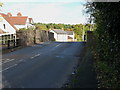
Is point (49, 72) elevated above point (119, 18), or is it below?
below

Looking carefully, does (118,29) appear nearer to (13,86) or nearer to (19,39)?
(13,86)

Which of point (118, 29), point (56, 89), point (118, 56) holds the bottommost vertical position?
point (56, 89)

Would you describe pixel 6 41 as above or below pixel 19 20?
below

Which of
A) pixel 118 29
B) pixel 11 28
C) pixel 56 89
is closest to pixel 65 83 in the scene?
Result: pixel 56 89

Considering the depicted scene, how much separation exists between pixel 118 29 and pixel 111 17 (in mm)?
313

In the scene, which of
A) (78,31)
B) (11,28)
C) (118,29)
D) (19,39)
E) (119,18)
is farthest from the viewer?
(78,31)

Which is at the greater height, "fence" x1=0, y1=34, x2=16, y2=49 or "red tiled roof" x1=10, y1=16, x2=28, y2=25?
"red tiled roof" x1=10, y1=16, x2=28, y2=25

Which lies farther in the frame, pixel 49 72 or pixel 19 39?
pixel 19 39

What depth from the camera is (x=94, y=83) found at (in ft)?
24.9

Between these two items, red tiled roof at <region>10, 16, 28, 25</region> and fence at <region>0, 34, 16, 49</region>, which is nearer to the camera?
fence at <region>0, 34, 16, 49</region>

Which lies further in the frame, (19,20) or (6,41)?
(19,20)

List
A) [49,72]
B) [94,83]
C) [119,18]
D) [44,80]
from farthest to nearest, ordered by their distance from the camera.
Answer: [49,72] < [44,80] < [94,83] < [119,18]

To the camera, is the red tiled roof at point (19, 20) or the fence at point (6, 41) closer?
the fence at point (6, 41)

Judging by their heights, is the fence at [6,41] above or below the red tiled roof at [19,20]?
below
